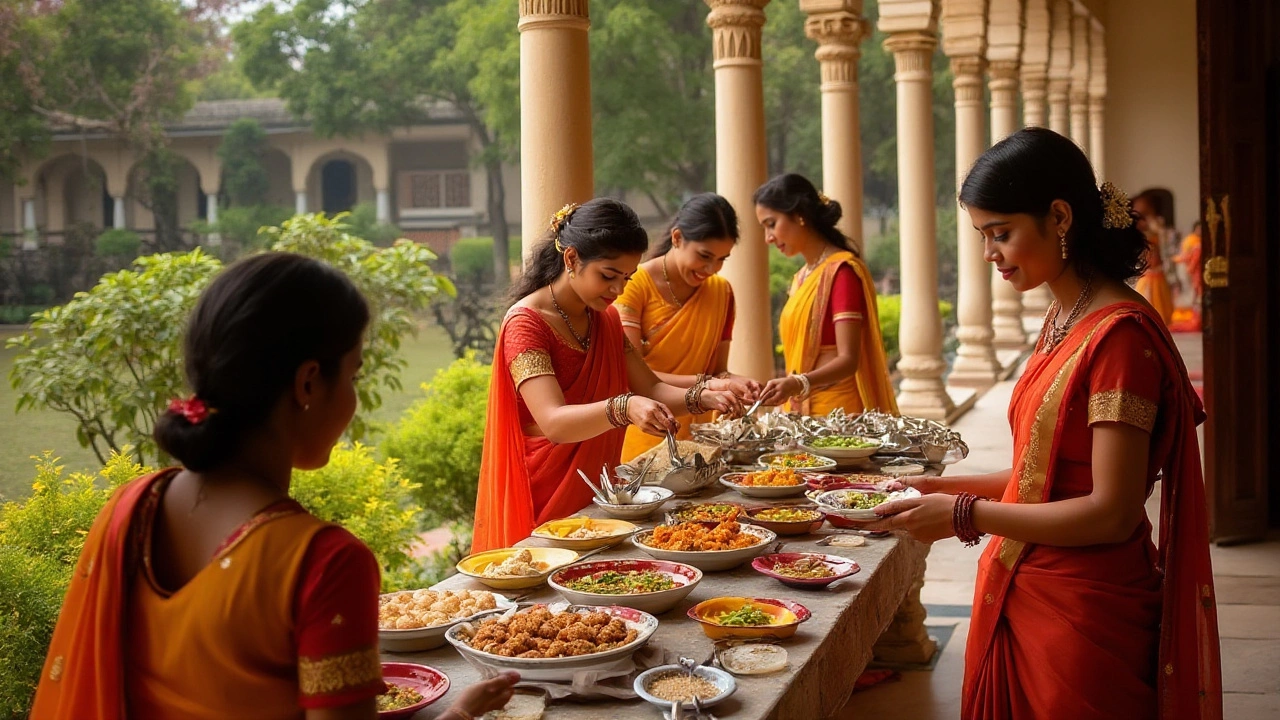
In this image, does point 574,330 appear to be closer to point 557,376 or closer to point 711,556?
point 557,376

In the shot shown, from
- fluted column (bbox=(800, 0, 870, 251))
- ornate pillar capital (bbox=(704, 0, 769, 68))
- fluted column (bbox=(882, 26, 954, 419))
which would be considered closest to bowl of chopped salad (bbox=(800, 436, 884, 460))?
ornate pillar capital (bbox=(704, 0, 769, 68))

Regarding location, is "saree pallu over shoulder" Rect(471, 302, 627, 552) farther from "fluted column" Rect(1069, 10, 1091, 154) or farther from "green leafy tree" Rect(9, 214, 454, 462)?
"fluted column" Rect(1069, 10, 1091, 154)

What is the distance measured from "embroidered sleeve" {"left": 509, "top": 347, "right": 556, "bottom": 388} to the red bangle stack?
4.68 ft

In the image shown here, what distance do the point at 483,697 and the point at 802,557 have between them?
135 centimetres

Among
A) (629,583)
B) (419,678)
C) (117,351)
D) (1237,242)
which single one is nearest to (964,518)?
(629,583)

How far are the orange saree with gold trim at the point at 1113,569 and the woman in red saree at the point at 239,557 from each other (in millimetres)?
1564

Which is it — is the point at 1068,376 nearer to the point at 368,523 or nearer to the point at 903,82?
the point at 368,523

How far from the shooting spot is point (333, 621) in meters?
1.61

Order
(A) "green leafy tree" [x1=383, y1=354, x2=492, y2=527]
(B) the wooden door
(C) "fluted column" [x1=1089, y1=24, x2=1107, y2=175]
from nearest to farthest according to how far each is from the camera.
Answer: (B) the wooden door → (A) "green leafy tree" [x1=383, y1=354, x2=492, y2=527] → (C) "fluted column" [x1=1089, y1=24, x2=1107, y2=175]

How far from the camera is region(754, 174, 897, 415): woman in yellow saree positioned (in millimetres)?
→ 5578

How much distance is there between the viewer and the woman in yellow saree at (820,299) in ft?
18.3

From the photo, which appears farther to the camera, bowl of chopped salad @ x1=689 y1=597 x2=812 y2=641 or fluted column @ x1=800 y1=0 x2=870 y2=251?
fluted column @ x1=800 y1=0 x2=870 y2=251

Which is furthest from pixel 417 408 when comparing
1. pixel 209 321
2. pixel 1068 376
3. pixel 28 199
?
pixel 28 199

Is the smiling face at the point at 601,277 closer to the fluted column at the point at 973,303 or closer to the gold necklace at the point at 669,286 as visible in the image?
the gold necklace at the point at 669,286
